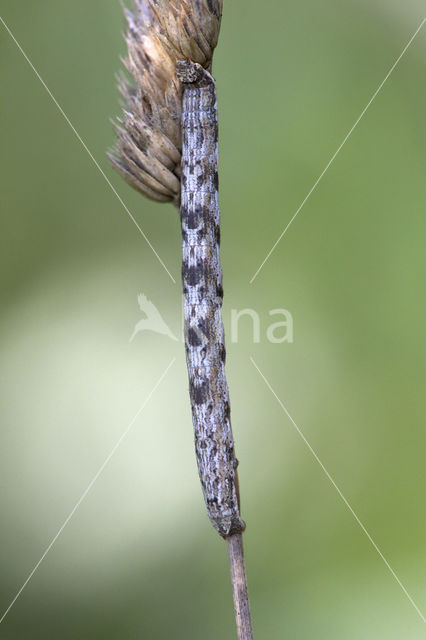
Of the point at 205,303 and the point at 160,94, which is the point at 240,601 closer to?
the point at 205,303

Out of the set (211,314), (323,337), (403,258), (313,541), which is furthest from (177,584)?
(211,314)

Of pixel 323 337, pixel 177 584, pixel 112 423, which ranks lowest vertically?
pixel 177 584

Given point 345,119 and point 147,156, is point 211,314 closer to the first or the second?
point 147,156

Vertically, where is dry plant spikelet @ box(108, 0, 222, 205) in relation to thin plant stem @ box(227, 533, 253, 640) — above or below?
above

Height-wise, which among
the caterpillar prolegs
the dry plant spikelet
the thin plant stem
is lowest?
the thin plant stem

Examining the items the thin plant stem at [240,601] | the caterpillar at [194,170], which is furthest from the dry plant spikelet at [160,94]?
the thin plant stem at [240,601]

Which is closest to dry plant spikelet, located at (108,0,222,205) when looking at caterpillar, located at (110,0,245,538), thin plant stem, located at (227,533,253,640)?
caterpillar, located at (110,0,245,538)

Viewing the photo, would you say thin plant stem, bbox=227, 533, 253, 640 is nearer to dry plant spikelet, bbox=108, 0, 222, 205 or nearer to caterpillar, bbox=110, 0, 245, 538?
caterpillar, bbox=110, 0, 245, 538
